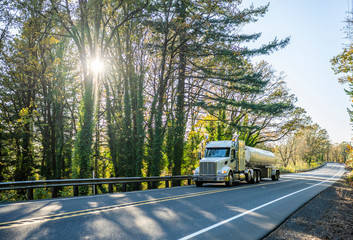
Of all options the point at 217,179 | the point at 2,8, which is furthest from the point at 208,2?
the point at 2,8

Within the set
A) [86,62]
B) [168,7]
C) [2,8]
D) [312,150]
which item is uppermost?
[168,7]

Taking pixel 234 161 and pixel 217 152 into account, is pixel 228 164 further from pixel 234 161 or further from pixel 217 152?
pixel 217 152

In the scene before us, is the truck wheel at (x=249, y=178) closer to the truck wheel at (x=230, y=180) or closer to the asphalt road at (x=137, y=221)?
the truck wheel at (x=230, y=180)

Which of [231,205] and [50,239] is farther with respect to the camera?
[231,205]

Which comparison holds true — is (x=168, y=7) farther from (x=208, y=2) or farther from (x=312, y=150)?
(x=312, y=150)

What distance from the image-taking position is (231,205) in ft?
35.4

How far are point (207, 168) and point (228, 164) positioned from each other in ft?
6.00

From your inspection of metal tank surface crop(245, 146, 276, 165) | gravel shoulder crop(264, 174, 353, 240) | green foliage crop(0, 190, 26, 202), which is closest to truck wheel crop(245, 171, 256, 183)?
metal tank surface crop(245, 146, 276, 165)

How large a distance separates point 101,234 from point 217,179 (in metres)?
14.2

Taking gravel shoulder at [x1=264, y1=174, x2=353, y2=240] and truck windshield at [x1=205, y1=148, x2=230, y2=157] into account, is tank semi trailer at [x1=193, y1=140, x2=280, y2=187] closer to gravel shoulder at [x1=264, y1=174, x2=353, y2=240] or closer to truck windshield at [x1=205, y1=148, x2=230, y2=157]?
truck windshield at [x1=205, y1=148, x2=230, y2=157]

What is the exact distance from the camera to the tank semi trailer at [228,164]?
19.7 metres

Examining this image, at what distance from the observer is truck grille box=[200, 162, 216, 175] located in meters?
19.7

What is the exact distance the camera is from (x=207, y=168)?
1984cm

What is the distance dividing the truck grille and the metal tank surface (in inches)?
213
